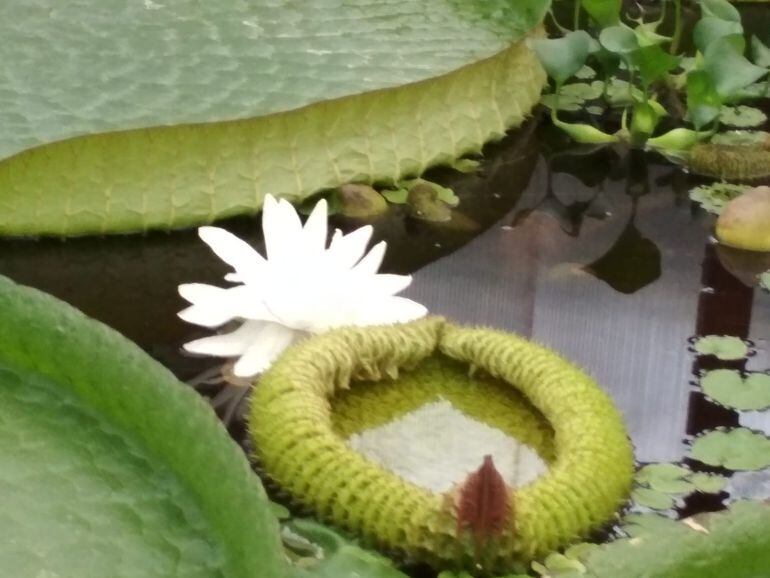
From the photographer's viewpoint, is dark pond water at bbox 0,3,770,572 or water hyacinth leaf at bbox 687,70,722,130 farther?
water hyacinth leaf at bbox 687,70,722,130

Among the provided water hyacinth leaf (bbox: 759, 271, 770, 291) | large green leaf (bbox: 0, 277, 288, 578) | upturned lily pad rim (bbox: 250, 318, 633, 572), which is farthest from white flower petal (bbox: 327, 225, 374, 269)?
water hyacinth leaf (bbox: 759, 271, 770, 291)

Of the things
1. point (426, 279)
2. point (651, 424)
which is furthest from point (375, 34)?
point (651, 424)

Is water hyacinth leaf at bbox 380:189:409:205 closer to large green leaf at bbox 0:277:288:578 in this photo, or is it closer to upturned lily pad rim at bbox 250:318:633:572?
upturned lily pad rim at bbox 250:318:633:572

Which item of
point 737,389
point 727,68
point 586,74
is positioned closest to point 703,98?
point 727,68

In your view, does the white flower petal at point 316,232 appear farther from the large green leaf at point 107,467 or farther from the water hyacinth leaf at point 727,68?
the water hyacinth leaf at point 727,68

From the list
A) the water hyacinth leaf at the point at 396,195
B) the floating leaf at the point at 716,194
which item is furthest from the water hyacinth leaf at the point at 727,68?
the water hyacinth leaf at the point at 396,195

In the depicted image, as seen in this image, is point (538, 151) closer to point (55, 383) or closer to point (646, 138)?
point (646, 138)
